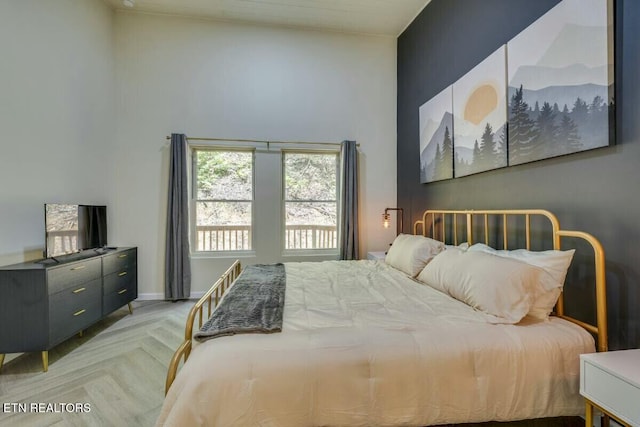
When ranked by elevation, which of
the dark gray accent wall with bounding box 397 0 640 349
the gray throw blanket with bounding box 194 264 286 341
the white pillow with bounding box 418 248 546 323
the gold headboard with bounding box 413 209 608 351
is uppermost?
the dark gray accent wall with bounding box 397 0 640 349

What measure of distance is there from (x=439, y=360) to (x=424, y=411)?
0.22 metres

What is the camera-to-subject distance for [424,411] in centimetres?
116

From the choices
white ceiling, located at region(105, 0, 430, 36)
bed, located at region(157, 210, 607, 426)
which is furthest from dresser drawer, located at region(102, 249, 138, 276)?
white ceiling, located at region(105, 0, 430, 36)

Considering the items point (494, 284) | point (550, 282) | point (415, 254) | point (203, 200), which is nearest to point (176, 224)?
point (203, 200)

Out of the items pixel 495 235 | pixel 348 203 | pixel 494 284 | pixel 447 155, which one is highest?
pixel 447 155

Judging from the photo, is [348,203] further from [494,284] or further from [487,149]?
[494,284]

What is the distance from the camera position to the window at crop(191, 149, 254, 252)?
382 centimetres

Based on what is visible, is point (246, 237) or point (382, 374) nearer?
point (382, 374)

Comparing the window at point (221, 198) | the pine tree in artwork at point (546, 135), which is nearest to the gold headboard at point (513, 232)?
the pine tree in artwork at point (546, 135)

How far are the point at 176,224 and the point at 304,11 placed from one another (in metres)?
3.23

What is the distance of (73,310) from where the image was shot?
7.64ft

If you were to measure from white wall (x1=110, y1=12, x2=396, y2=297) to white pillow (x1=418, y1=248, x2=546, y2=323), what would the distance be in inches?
89.8

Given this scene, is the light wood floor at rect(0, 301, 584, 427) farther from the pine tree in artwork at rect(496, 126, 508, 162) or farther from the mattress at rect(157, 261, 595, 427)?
the pine tree in artwork at rect(496, 126, 508, 162)

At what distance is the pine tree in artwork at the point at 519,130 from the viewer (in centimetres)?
189
